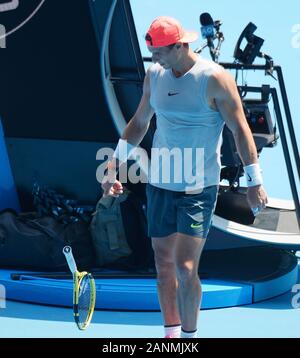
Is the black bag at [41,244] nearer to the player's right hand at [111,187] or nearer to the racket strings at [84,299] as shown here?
the racket strings at [84,299]

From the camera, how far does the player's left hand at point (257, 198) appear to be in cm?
455

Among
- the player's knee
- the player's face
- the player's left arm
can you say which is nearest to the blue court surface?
the player's knee

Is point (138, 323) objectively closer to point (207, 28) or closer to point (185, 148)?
point (185, 148)

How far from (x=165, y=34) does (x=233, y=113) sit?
504 mm

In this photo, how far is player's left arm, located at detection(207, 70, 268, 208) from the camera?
4.55 metres

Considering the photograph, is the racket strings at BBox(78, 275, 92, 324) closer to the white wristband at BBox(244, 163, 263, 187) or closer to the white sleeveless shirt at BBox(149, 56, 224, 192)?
the white sleeveless shirt at BBox(149, 56, 224, 192)

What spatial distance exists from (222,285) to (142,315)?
58cm

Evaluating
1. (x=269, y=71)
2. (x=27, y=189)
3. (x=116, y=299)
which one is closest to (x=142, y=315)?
(x=116, y=299)

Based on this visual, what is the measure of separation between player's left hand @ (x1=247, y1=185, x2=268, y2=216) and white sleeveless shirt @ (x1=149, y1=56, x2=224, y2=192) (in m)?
0.27

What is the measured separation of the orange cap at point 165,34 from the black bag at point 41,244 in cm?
206

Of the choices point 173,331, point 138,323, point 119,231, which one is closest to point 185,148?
point 173,331

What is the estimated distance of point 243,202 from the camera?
22.4 feet

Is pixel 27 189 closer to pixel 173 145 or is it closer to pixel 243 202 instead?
pixel 243 202

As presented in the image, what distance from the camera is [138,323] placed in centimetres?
565
